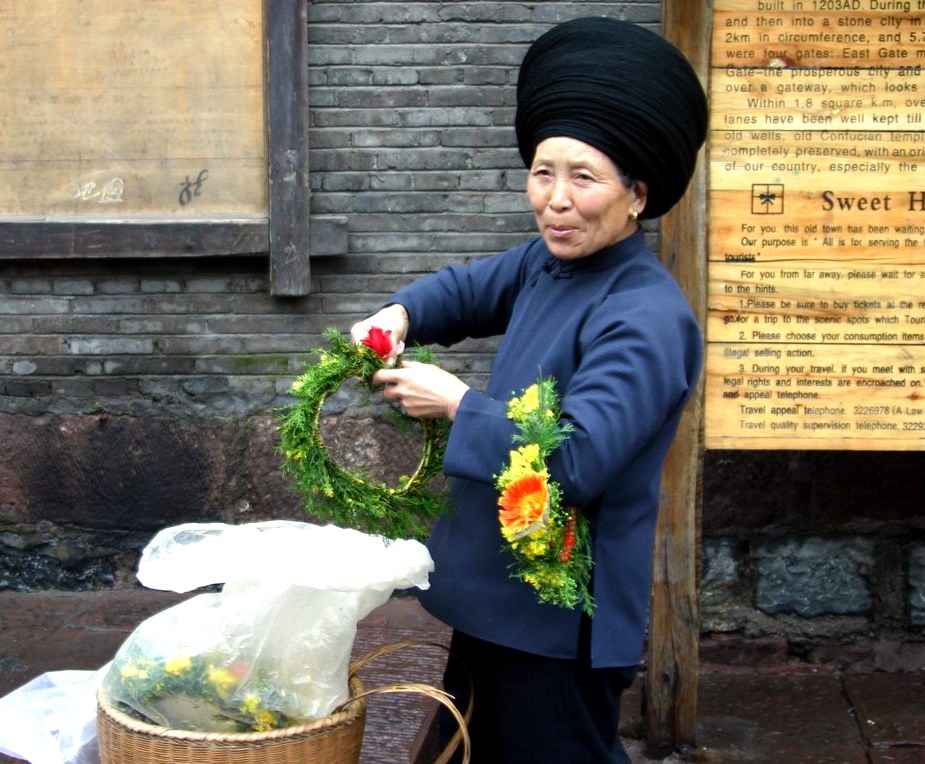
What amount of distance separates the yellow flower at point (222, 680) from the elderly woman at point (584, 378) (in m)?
0.39

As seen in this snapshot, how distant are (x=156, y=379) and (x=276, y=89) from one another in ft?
3.55

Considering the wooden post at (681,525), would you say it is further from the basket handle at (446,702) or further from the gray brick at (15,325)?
the gray brick at (15,325)

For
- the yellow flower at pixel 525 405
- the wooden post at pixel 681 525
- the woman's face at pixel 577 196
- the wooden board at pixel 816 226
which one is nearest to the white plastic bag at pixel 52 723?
the yellow flower at pixel 525 405

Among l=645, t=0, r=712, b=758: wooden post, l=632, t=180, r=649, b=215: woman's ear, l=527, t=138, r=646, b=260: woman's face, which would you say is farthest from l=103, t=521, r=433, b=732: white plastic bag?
l=645, t=0, r=712, b=758: wooden post

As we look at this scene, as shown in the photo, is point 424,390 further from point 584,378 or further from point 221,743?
point 221,743

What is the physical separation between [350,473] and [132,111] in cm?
246

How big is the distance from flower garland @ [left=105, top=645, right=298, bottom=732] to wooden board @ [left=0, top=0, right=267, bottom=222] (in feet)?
7.97

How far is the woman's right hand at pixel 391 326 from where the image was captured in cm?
242

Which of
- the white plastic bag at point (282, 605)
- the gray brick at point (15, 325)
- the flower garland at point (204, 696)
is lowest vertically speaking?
the flower garland at point (204, 696)

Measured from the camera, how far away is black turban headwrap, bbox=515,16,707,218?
2.29m

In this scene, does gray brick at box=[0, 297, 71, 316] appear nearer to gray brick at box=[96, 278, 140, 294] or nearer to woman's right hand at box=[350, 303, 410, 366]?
gray brick at box=[96, 278, 140, 294]

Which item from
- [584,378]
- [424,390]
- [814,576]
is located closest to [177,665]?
[424,390]

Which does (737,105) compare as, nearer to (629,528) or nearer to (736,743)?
(629,528)

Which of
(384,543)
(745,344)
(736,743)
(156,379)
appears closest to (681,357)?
(384,543)
